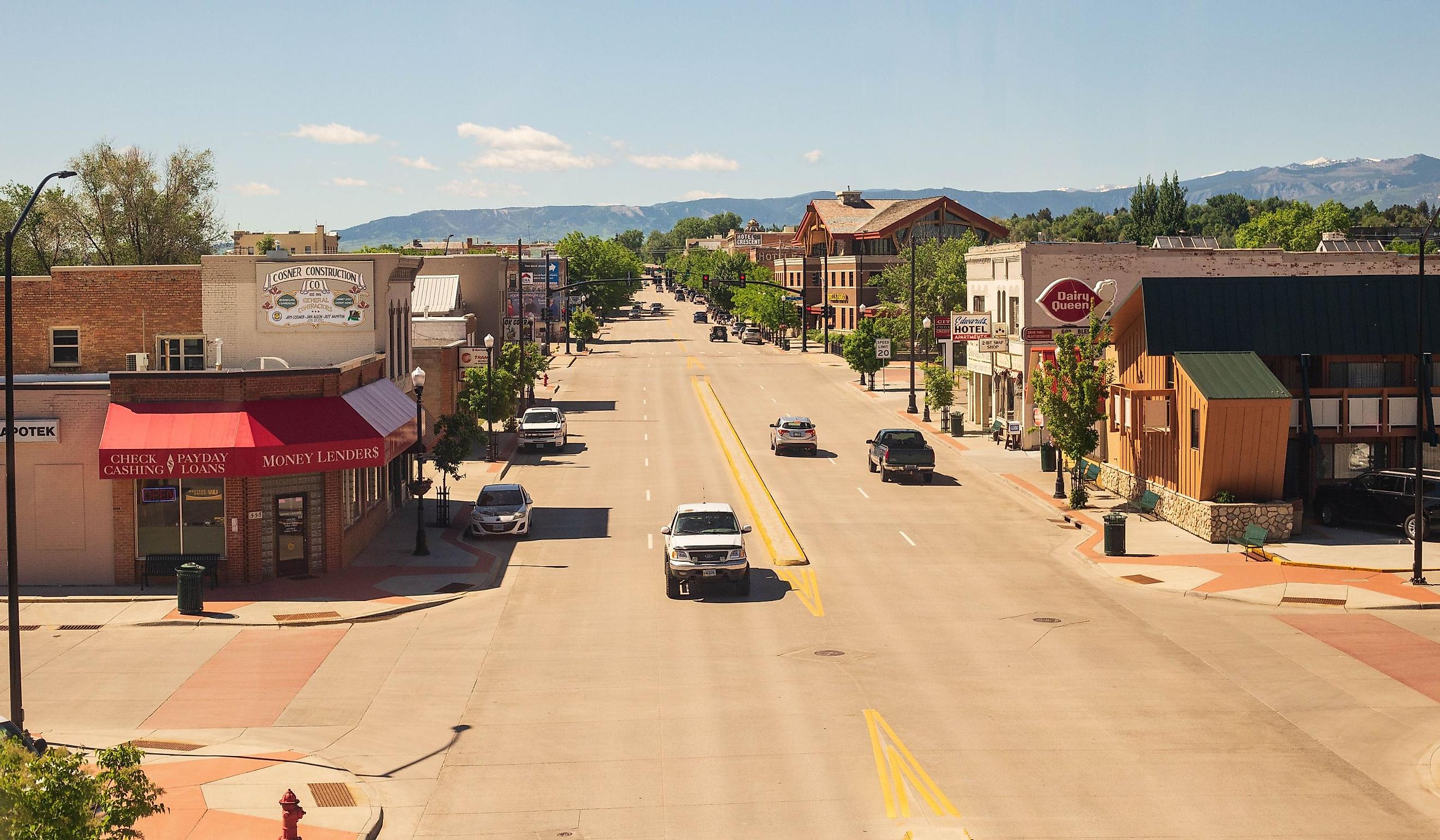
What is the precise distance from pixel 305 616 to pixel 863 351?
185 ft

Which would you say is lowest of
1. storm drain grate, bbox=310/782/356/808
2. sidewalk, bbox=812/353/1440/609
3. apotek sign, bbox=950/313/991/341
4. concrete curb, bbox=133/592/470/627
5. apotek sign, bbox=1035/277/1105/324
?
storm drain grate, bbox=310/782/356/808

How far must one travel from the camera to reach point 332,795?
17.9 metres

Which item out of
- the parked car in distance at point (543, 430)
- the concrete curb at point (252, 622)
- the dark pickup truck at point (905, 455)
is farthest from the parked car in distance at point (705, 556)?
the parked car in distance at point (543, 430)

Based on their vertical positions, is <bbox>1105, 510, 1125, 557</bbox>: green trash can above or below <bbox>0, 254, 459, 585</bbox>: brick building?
below

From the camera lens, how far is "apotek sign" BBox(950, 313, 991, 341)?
59.8 meters

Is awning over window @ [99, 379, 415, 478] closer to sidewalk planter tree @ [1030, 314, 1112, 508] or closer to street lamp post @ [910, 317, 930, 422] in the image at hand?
sidewalk planter tree @ [1030, 314, 1112, 508]

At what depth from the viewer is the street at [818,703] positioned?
17.2 metres

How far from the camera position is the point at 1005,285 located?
6019cm

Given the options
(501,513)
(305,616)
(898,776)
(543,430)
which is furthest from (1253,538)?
(543,430)

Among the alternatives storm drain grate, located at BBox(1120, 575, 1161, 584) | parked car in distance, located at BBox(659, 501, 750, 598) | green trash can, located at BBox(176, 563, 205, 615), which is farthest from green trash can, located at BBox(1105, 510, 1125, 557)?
green trash can, located at BBox(176, 563, 205, 615)

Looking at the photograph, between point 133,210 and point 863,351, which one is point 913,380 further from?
point 133,210

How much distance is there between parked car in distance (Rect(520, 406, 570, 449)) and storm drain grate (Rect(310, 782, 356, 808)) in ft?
131

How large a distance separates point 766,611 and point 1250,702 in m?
10.6

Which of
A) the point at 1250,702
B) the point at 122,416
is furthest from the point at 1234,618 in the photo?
the point at 122,416
